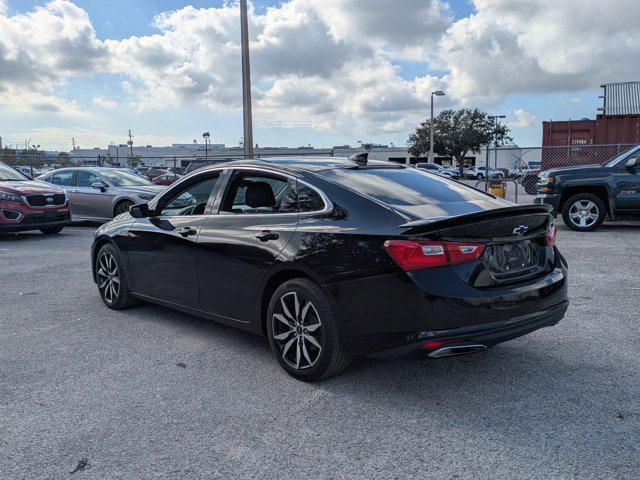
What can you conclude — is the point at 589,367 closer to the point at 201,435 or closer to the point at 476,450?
the point at 476,450

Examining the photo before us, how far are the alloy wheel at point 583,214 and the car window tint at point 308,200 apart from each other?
30.2 feet

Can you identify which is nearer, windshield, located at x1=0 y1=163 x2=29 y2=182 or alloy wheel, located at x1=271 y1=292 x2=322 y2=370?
alloy wheel, located at x1=271 y1=292 x2=322 y2=370

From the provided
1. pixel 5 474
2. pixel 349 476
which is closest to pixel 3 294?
pixel 5 474

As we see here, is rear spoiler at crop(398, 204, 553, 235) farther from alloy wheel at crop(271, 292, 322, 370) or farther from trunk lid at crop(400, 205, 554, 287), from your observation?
alloy wheel at crop(271, 292, 322, 370)

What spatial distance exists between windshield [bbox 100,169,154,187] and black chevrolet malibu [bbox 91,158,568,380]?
9.18 meters

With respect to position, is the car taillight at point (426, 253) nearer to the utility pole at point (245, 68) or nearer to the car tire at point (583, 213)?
the car tire at point (583, 213)

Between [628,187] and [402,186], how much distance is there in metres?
8.78

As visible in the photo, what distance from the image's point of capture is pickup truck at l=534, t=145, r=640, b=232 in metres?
11.1

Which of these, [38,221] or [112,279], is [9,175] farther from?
[112,279]

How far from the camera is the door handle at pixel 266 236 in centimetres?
406

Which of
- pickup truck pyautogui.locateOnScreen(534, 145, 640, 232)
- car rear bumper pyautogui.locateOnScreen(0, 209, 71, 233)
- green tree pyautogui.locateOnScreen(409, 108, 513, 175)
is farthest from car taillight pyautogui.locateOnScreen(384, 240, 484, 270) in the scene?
green tree pyautogui.locateOnScreen(409, 108, 513, 175)

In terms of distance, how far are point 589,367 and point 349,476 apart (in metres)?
2.29

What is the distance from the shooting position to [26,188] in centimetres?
1162

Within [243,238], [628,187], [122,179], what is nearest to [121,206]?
[122,179]
